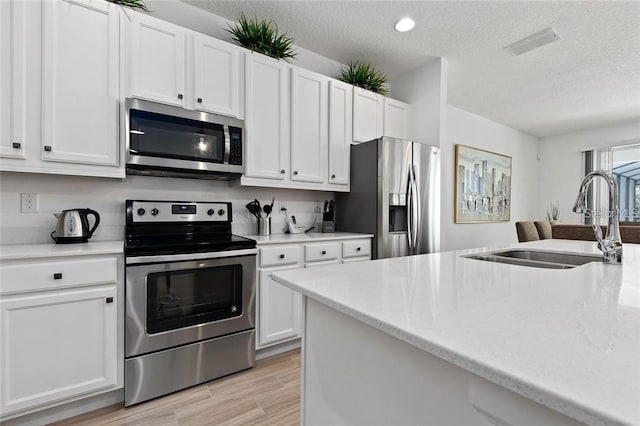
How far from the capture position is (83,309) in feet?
5.41

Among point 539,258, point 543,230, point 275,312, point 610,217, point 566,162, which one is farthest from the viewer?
point 566,162

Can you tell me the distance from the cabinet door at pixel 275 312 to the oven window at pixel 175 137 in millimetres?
995

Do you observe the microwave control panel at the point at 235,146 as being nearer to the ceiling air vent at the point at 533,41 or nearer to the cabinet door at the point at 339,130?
the cabinet door at the point at 339,130

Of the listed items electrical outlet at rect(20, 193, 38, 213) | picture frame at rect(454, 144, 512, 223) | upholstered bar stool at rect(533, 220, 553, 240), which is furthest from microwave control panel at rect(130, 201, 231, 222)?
upholstered bar stool at rect(533, 220, 553, 240)

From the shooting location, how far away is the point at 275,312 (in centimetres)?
236

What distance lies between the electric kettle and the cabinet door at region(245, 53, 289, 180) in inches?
43.7

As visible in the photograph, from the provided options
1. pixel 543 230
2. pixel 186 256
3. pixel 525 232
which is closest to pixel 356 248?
pixel 186 256

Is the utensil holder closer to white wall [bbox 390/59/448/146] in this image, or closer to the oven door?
the oven door

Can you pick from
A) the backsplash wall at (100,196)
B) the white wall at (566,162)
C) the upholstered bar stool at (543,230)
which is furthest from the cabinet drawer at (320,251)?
the white wall at (566,162)

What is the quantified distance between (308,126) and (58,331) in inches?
88.8

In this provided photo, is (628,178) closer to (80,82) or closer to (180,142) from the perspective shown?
(180,142)

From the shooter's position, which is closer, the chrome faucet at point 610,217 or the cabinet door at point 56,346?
the chrome faucet at point 610,217

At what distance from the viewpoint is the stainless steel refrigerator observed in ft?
9.32

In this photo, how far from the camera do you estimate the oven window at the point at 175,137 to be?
2.01m
